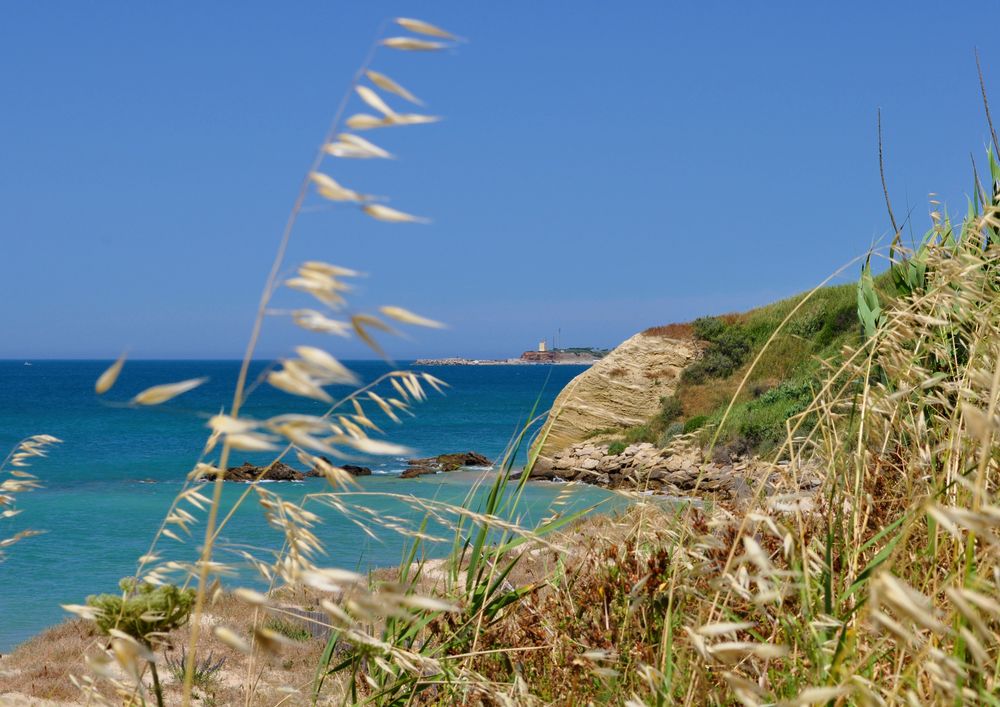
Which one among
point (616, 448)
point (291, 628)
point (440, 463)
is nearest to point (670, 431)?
point (616, 448)

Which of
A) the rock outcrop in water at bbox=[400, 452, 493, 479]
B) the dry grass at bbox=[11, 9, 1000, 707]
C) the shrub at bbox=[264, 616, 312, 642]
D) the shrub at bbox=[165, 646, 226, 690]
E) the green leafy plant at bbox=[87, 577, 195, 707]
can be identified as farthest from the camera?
the rock outcrop in water at bbox=[400, 452, 493, 479]

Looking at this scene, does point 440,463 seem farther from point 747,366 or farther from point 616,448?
point 747,366

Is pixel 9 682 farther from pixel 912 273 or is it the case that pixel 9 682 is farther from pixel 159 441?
pixel 159 441

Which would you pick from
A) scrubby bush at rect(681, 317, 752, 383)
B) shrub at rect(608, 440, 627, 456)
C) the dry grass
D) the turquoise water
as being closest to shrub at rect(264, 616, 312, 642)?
the turquoise water

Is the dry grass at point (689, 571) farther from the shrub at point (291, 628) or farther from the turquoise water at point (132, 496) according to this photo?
the shrub at point (291, 628)

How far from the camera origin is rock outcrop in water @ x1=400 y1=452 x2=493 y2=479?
90.3ft

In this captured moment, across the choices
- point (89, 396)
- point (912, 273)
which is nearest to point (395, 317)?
point (912, 273)

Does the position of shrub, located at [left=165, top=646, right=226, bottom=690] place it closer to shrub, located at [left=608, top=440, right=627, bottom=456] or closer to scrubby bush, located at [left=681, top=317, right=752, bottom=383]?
shrub, located at [left=608, top=440, right=627, bottom=456]

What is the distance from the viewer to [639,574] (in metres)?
2.49

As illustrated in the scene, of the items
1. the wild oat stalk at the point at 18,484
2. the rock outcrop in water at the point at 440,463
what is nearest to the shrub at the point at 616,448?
the rock outcrop in water at the point at 440,463

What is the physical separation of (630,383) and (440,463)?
7060 mm

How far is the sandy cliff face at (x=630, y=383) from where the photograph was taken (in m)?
28.6

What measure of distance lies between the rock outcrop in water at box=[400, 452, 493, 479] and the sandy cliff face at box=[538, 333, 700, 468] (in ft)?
10.0

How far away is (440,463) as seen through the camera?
29172 mm
